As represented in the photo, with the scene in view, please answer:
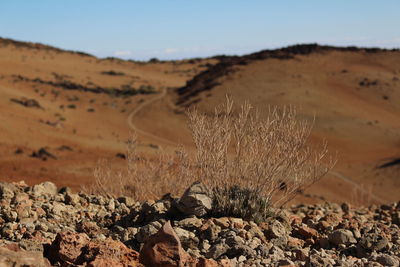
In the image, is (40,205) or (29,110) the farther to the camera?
(29,110)

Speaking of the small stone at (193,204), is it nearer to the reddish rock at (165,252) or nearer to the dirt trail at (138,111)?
the reddish rock at (165,252)

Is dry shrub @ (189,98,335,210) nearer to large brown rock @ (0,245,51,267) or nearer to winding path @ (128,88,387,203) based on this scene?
large brown rock @ (0,245,51,267)

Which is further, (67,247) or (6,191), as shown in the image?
(6,191)

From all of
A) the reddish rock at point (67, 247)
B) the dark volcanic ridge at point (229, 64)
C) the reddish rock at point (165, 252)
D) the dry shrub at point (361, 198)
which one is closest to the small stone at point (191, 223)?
the reddish rock at point (165, 252)

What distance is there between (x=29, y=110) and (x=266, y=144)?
82.0ft

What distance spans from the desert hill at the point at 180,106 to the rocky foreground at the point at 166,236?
841cm

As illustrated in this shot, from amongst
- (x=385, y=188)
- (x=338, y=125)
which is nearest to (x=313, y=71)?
(x=338, y=125)

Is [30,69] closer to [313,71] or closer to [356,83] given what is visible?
[313,71]

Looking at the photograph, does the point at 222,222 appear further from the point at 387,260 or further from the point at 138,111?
the point at 138,111

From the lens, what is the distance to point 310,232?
6.04 m

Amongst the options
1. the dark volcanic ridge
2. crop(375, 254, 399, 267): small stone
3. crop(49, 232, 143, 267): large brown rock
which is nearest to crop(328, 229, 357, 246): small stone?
crop(375, 254, 399, 267): small stone

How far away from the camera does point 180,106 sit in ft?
121

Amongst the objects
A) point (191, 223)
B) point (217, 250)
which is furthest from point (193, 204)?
point (217, 250)

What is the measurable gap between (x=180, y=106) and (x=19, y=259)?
33249 mm
